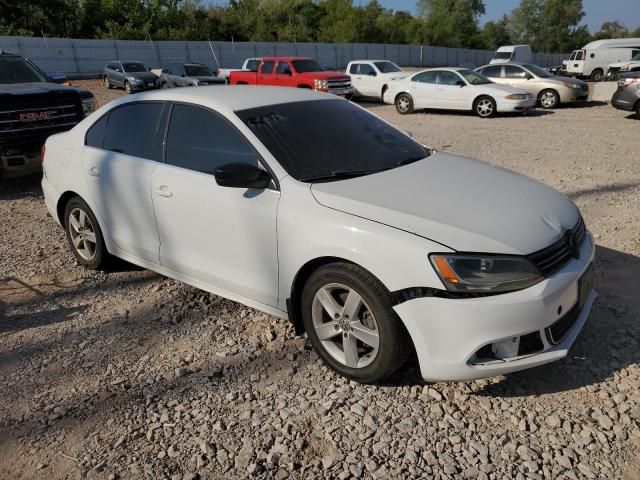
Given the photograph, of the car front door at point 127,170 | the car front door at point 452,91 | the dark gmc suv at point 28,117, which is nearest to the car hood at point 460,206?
the car front door at point 127,170

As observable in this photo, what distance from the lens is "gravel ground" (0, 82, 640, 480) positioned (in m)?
2.52

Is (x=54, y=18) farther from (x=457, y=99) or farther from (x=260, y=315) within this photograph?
(x=260, y=315)

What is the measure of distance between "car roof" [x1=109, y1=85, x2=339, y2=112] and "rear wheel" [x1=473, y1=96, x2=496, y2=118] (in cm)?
1198

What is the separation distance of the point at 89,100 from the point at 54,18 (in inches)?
1691

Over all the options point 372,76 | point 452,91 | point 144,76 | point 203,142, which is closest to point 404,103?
point 452,91

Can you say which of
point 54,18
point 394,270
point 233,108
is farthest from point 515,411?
point 54,18

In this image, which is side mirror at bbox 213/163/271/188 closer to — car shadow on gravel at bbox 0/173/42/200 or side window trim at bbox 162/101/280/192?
side window trim at bbox 162/101/280/192

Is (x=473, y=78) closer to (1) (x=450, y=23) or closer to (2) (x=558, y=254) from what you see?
(2) (x=558, y=254)

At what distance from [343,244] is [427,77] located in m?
14.4

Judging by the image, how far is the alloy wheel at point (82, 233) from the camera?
14.9 feet

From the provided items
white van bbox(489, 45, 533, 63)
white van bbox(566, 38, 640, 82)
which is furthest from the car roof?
white van bbox(566, 38, 640, 82)

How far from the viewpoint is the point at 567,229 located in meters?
3.00

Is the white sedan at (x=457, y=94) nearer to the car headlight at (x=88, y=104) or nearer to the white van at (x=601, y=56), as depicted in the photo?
the car headlight at (x=88, y=104)

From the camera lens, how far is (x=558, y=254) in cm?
282
